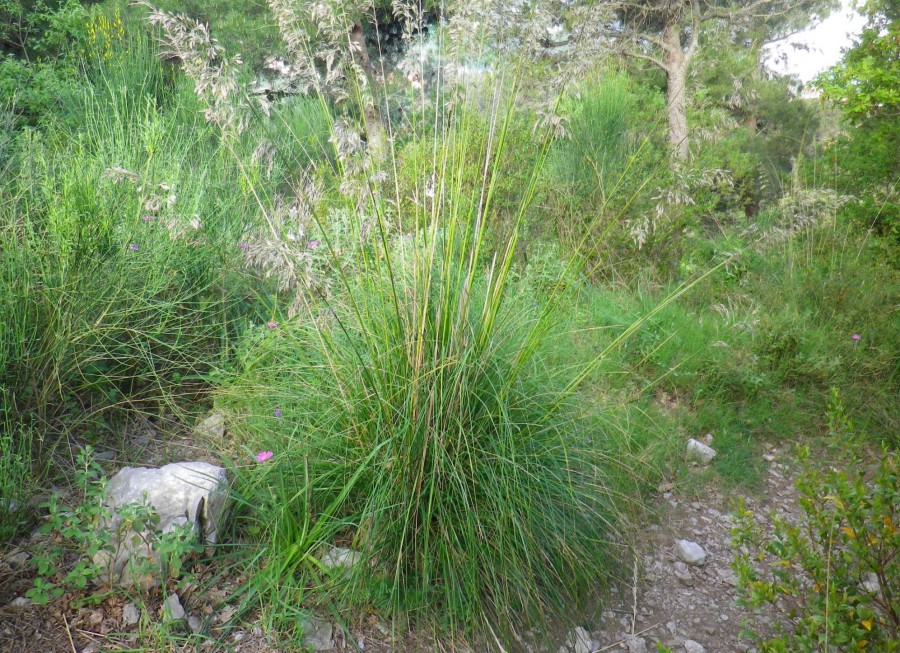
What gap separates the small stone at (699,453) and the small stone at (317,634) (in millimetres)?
2256

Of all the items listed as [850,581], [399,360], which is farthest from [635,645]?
[399,360]

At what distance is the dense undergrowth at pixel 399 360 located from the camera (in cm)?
214

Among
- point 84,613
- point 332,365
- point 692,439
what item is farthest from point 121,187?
point 692,439

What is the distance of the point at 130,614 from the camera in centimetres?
202

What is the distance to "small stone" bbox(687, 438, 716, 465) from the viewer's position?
351 cm

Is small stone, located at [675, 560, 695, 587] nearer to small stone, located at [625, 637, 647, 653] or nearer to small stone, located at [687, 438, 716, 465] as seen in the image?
small stone, located at [625, 637, 647, 653]

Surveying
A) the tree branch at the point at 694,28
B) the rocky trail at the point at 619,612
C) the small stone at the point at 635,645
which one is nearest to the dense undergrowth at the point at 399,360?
the rocky trail at the point at 619,612

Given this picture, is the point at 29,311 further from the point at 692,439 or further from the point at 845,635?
the point at 692,439

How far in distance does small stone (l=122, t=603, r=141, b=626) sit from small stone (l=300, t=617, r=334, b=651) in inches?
20.4

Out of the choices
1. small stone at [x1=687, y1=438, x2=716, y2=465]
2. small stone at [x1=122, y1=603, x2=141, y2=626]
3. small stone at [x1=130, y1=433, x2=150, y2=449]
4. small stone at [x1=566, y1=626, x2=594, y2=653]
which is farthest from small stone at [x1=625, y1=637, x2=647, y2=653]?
small stone at [x1=130, y1=433, x2=150, y2=449]

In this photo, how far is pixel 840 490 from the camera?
1782 mm

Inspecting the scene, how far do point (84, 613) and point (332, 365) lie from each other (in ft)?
3.60

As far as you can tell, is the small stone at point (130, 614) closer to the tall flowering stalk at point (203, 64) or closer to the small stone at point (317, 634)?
the small stone at point (317, 634)

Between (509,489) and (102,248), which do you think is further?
(102,248)
